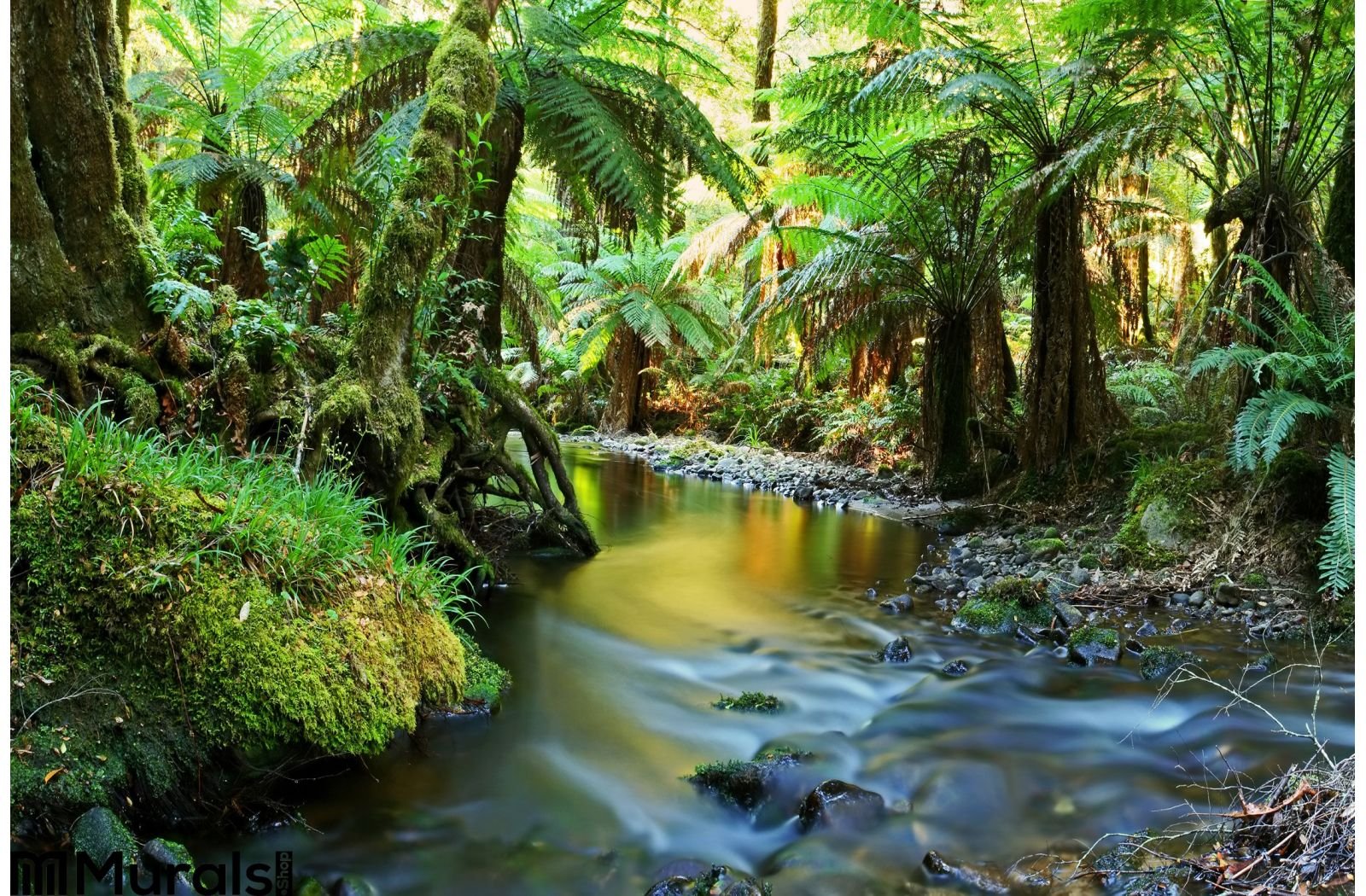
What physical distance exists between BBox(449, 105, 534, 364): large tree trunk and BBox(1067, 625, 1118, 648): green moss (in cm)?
320

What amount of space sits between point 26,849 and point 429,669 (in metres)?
1.01

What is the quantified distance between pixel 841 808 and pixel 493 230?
375 cm

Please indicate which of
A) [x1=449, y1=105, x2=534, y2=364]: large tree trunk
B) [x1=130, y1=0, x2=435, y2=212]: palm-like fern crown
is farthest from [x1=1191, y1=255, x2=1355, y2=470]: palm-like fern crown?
[x1=130, y1=0, x2=435, y2=212]: palm-like fern crown

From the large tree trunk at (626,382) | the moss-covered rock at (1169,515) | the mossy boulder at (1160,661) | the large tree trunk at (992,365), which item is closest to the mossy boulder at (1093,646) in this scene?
the mossy boulder at (1160,661)

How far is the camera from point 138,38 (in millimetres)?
10383

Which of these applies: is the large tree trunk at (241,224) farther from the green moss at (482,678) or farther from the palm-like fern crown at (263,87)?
the green moss at (482,678)

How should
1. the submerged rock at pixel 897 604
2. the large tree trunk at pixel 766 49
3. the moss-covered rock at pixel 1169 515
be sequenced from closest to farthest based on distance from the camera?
1. the submerged rock at pixel 897 604
2. the moss-covered rock at pixel 1169 515
3. the large tree trunk at pixel 766 49

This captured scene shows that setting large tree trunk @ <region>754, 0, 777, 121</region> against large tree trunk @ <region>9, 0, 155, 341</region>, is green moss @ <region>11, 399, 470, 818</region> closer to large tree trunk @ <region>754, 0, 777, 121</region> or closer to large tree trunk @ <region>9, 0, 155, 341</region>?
large tree trunk @ <region>9, 0, 155, 341</region>

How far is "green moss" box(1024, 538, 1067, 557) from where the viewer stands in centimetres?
475

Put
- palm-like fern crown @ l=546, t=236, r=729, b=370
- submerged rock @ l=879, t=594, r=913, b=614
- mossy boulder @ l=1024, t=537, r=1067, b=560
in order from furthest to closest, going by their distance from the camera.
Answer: palm-like fern crown @ l=546, t=236, r=729, b=370
mossy boulder @ l=1024, t=537, r=1067, b=560
submerged rock @ l=879, t=594, r=913, b=614

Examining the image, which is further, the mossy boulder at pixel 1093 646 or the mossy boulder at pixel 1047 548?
the mossy boulder at pixel 1047 548

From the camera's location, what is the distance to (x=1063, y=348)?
18.0ft

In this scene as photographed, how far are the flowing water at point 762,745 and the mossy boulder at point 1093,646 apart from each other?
0.37ft

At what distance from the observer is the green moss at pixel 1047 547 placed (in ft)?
15.6
